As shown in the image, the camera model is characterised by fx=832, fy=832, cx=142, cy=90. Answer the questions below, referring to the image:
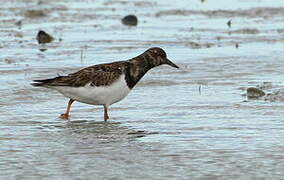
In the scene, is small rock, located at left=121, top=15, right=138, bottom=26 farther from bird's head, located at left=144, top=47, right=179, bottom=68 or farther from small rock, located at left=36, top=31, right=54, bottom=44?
bird's head, located at left=144, top=47, right=179, bottom=68

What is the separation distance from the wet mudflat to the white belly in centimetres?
31

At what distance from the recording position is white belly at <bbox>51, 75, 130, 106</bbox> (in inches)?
450

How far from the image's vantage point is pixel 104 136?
33.9ft

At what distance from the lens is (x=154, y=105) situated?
12602 mm

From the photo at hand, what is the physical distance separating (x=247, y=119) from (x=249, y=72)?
461 cm

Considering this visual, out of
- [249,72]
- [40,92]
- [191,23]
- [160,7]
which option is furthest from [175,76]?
[160,7]

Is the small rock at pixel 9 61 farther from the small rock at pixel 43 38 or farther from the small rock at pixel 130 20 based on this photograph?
the small rock at pixel 130 20

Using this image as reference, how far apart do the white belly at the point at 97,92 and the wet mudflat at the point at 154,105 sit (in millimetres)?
309

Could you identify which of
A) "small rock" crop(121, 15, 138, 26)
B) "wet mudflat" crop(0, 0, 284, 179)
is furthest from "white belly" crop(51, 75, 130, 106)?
"small rock" crop(121, 15, 138, 26)

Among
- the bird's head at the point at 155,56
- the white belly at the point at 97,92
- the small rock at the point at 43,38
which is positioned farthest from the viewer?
the small rock at the point at 43,38

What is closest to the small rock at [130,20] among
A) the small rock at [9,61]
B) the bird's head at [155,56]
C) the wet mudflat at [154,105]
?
the wet mudflat at [154,105]

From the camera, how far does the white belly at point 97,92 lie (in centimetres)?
1143

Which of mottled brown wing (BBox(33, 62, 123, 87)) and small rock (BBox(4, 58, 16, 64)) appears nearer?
mottled brown wing (BBox(33, 62, 123, 87))

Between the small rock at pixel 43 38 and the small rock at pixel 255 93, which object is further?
the small rock at pixel 43 38
